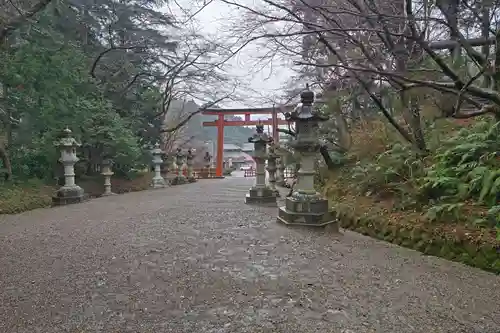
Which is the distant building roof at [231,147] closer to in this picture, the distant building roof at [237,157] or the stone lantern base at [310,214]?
the distant building roof at [237,157]

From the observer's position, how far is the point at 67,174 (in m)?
8.16

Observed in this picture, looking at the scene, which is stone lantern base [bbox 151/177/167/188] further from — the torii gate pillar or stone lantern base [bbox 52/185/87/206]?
the torii gate pillar

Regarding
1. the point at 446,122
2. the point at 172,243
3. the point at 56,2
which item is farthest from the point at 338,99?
the point at 56,2

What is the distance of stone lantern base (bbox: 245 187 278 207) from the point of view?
25.3 feet

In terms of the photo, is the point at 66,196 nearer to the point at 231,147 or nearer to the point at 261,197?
the point at 261,197

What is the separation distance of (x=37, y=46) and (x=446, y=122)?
31.1 ft

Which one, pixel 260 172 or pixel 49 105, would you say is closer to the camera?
pixel 260 172

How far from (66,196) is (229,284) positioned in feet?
21.4

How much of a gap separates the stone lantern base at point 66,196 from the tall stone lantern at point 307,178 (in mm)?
5629

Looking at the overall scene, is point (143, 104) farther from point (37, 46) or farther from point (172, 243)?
point (172, 243)

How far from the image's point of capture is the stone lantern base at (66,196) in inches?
307

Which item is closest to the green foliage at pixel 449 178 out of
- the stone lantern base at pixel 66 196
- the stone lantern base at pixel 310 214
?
the stone lantern base at pixel 310 214

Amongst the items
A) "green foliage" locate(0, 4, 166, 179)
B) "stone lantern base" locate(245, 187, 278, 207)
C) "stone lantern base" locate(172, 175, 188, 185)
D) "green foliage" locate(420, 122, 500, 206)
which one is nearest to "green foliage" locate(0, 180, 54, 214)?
"green foliage" locate(0, 4, 166, 179)

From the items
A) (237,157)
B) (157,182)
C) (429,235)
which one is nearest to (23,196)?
(157,182)
